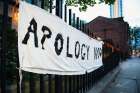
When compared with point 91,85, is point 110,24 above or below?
above

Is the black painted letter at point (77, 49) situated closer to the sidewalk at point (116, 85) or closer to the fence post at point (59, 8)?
the fence post at point (59, 8)

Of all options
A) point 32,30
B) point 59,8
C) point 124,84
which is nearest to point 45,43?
point 32,30

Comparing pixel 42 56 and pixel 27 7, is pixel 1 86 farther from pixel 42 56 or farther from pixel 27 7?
pixel 27 7

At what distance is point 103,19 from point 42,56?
58.3 metres

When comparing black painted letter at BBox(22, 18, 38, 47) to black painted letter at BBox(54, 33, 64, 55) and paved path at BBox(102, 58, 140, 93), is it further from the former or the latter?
paved path at BBox(102, 58, 140, 93)

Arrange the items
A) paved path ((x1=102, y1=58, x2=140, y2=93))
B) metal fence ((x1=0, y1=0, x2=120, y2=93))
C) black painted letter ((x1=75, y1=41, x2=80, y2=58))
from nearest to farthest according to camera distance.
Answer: metal fence ((x1=0, y1=0, x2=120, y2=93)), black painted letter ((x1=75, y1=41, x2=80, y2=58)), paved path ((x1=102, y1=58, x2=140, y2=93))

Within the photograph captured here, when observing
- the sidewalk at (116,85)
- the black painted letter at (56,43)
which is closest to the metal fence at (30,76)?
the sidewalk at (116,85)

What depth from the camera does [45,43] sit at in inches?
135

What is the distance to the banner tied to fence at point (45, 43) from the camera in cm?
288

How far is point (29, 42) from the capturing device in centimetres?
298

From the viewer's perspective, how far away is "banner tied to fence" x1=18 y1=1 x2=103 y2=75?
9.44 ft

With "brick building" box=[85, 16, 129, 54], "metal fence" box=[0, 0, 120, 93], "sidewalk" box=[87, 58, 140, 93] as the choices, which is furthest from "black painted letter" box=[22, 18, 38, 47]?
"brick building" box=[85, 16, 129, 54]

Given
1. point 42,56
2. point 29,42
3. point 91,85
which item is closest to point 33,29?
point 29,42

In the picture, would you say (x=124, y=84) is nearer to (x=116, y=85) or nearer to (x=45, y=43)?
(x=116, y=85)
